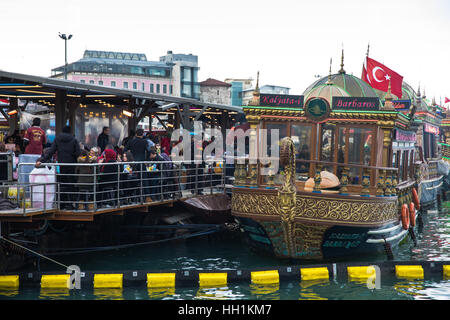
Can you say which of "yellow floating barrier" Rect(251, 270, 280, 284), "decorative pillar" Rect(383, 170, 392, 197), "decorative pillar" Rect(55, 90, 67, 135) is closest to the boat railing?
"decorative pillar" Rect(55, 90, 67, 135)

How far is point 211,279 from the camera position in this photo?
12.5 m

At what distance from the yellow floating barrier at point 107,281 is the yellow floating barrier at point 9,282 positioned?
1.66m

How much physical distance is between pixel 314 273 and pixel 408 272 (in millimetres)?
2423

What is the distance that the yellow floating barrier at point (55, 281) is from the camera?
12.1m

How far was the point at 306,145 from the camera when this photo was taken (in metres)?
14.9

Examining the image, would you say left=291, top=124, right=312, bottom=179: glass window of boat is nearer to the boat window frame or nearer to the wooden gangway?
the boat window frame

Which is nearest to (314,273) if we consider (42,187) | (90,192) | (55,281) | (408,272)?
(408,272)

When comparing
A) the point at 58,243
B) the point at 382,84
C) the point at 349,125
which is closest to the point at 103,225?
the point at 58,243

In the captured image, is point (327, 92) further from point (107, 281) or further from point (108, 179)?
point (107, 281)

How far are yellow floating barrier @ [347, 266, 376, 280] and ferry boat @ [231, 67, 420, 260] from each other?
1.08 metres

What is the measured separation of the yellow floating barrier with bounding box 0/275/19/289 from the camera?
38.9ft

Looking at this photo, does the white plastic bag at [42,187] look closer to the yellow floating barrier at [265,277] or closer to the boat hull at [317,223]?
the boat hull at [317,223]

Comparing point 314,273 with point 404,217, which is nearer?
point 314,273

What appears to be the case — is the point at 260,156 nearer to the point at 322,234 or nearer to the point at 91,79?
the point at 322,234
